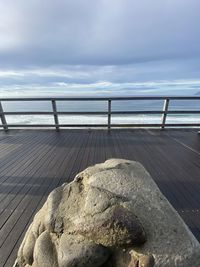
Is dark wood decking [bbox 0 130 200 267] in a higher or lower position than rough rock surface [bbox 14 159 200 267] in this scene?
lower

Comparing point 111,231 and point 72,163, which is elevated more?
point 111,231

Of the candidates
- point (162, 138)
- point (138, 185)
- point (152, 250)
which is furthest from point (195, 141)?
point (152, 250)

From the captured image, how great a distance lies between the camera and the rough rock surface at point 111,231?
0.93m

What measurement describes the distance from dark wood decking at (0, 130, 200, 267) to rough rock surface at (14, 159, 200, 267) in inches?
28.0

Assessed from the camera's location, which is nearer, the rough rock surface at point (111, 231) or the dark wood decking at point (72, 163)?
the rough rock surface at point (111, 231)

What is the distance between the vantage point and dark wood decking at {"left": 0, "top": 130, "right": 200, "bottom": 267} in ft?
6.74

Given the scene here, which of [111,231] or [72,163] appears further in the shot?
[72,163]

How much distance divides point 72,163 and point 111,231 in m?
2.41

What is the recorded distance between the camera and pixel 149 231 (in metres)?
0.97

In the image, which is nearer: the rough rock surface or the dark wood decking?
the rough rock surface

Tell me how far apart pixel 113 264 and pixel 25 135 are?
459 cm

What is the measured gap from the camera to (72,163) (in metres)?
3.31

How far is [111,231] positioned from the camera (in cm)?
95

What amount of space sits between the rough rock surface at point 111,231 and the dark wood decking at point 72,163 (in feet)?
2.33
